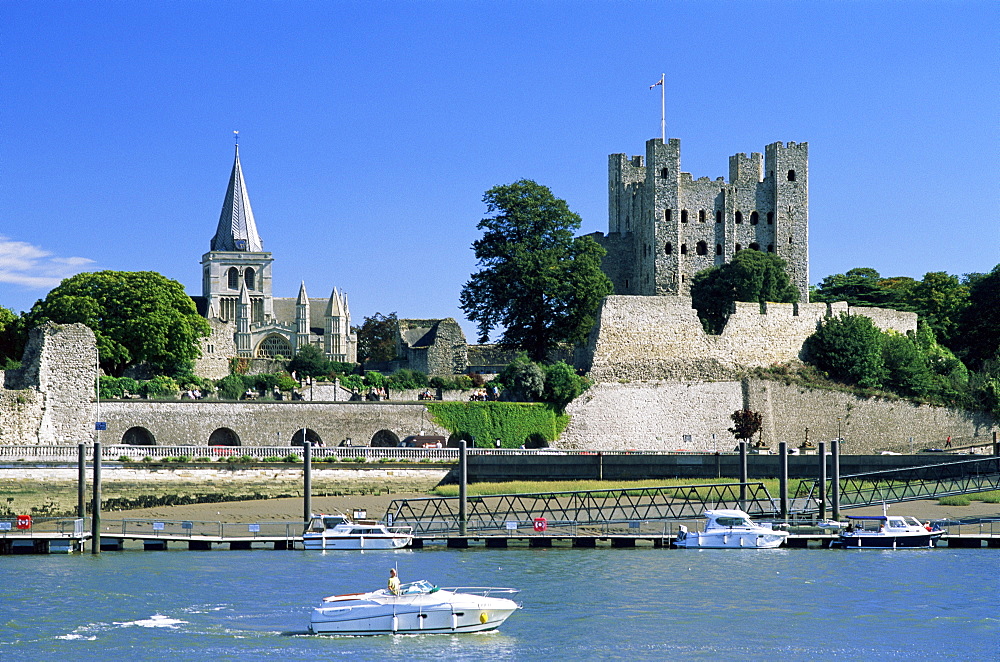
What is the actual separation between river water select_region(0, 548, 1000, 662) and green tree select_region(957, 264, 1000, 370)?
29151mm

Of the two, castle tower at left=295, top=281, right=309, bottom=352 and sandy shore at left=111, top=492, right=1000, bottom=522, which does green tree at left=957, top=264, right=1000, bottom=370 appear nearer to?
sandy shore at left=111, top=492, right=1000, bottom=522

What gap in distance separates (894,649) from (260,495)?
23427mm

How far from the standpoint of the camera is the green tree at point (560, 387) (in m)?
51.2

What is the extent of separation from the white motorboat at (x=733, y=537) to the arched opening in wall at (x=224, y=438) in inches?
755

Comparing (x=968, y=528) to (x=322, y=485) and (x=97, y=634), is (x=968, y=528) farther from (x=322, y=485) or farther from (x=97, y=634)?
(x=97, y=634)

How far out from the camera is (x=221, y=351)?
76.5m

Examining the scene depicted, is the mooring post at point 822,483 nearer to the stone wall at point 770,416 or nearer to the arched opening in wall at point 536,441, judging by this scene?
the arched opening in wall at point 536,441

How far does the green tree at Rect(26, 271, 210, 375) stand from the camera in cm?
5681

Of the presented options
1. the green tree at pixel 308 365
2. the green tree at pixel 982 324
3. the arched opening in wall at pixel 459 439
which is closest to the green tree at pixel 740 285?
the green tree at pixel 982 324

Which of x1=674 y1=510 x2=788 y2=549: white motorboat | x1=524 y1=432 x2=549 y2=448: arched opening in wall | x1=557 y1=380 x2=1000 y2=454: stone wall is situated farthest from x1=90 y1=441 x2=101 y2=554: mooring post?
x1=557 y1=380 x2=1000 y2=454: stone wall

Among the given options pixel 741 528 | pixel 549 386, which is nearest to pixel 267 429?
pixel 549 386

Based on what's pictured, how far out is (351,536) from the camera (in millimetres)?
33906

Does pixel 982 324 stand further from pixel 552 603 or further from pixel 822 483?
pixel 552 603

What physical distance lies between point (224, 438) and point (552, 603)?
23.6m
